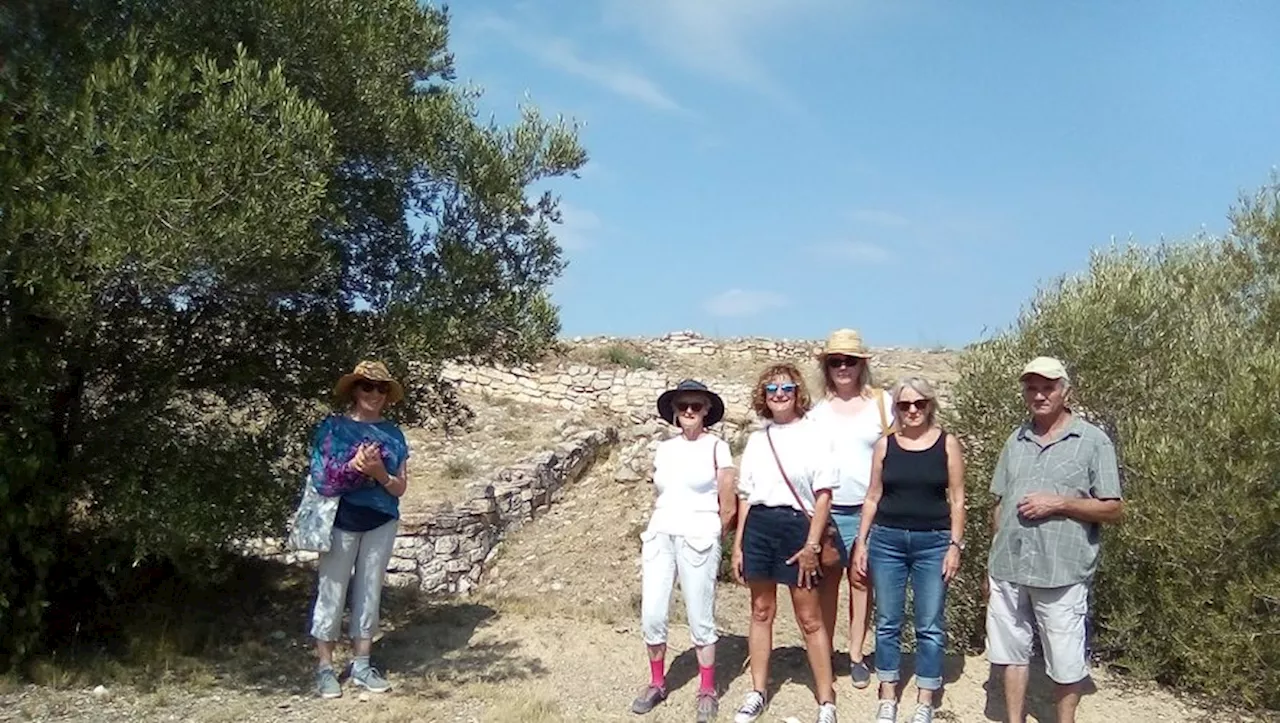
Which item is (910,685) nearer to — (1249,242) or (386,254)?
(386,254)

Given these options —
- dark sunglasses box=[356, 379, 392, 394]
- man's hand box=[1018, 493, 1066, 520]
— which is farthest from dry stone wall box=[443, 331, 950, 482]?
man's hand box=[1018, 493, 1066, 520]

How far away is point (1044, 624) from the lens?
517 centimetres

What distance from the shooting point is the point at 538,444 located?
18.8m

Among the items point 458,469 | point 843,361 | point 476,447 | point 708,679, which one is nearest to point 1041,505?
point 843,361

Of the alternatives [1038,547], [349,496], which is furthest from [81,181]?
[1038,547]

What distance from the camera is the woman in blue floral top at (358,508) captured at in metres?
6.00

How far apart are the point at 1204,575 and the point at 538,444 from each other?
42.7 feet

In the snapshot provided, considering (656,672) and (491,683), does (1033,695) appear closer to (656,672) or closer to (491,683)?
(656,672)

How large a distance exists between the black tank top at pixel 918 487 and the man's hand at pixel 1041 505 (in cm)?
44

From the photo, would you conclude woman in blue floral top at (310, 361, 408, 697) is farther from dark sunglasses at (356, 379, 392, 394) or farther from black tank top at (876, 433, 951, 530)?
black tank top at (876, 433, 951, 530)

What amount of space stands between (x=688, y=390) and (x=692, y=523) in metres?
0.76

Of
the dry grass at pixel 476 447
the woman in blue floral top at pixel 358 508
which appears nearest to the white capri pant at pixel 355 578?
the woman in blue floral top at pixel 358 508

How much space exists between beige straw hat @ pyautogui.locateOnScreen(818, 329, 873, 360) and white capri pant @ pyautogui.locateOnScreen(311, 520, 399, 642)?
2.90m

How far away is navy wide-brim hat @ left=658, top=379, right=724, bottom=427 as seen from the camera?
5750 millimetres
